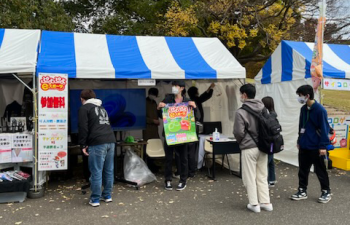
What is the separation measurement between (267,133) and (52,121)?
2.85 m

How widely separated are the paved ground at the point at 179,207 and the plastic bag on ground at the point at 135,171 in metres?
0.15

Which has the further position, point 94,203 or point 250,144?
point 94,203

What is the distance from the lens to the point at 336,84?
18.9ft

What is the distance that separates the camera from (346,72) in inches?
230

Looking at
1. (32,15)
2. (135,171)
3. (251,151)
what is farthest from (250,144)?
(32,15)

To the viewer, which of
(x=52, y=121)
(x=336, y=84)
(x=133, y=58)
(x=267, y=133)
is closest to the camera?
(x=267, y=133)

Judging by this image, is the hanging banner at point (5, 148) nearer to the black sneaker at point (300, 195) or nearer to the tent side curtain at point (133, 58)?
the tent side curtain at point (133, 58)

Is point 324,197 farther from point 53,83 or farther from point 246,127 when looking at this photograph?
point 53,83

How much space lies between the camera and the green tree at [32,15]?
910cm

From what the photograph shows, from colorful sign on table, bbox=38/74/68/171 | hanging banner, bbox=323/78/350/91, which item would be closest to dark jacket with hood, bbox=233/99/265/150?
colorful sign on table, bbox=38/74/68/171

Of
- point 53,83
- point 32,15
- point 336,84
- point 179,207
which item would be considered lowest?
point 179,207

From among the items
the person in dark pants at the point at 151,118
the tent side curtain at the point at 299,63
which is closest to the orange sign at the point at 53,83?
the person in dark pants at the point at 151,118

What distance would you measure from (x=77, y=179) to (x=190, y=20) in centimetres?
759

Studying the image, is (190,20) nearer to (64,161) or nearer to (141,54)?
(141,54)
